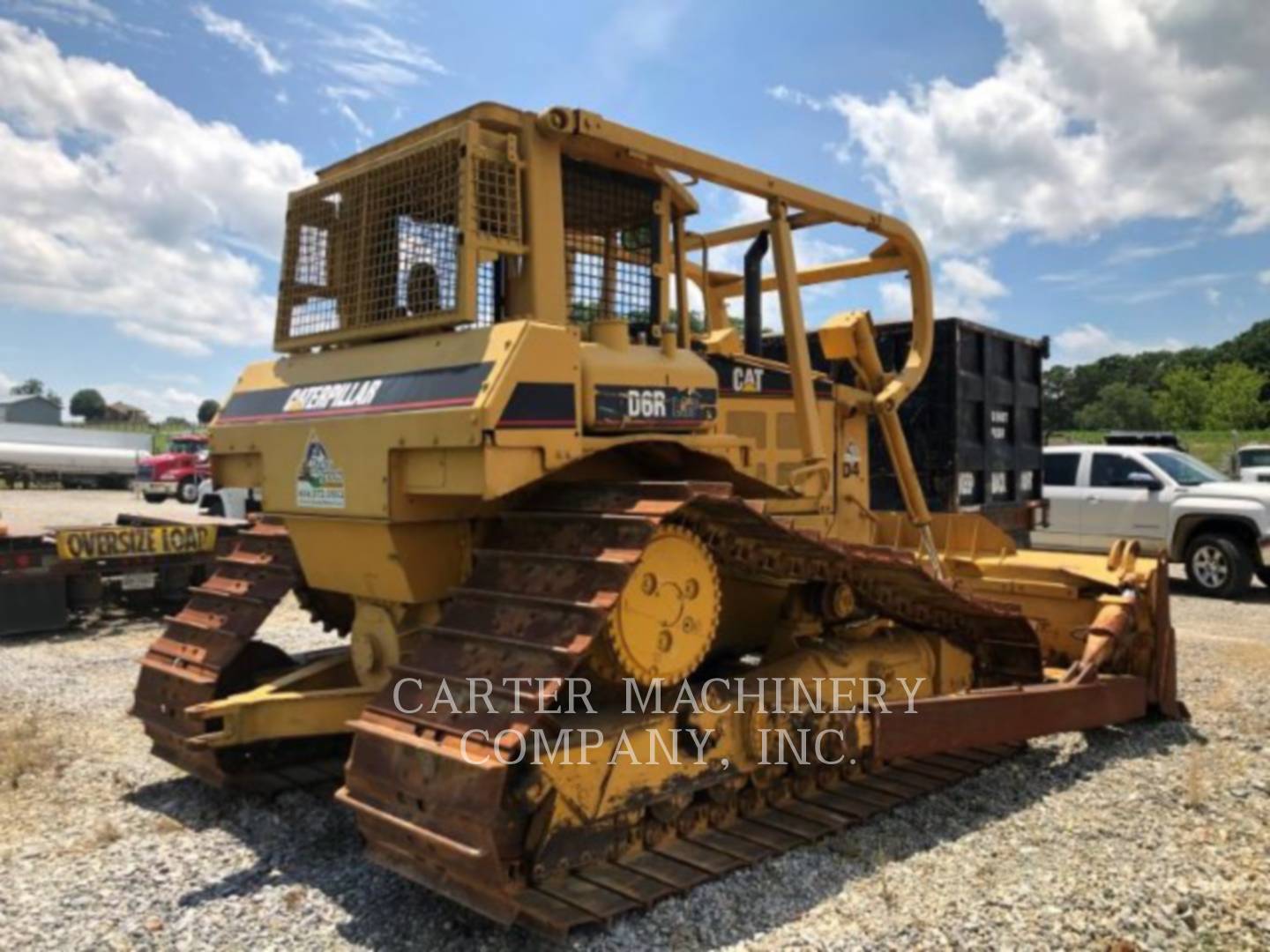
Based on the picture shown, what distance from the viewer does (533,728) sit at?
11.2ft

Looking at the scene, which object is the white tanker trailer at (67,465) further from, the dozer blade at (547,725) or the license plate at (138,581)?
the dozer blade at (547,725)

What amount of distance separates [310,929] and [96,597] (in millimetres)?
7598

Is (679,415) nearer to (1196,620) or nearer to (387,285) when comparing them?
(387,285)

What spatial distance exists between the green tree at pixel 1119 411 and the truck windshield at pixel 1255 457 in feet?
211

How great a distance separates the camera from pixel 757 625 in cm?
569

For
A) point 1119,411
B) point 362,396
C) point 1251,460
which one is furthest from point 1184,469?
point 1119,411

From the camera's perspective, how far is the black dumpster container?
9.33 meters

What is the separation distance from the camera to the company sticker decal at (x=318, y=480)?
454cm

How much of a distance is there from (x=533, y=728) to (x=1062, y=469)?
41.1 ft

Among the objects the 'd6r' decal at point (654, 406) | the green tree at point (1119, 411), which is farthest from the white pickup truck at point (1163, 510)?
the green tree at point (1119, 411)

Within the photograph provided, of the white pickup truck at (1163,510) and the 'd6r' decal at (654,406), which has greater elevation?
the 'd6r' decal at (654,406)

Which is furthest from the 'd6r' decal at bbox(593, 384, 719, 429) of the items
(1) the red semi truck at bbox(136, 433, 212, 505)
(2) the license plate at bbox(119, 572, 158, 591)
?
(1) the red semi truck at bbox(136, 433, 212, 505)

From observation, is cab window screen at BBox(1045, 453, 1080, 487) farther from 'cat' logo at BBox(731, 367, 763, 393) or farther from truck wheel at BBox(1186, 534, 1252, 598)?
'cat' logo at BBox(731, 367, 763, 393)

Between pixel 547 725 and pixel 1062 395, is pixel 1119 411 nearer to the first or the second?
pixel 1062 395
